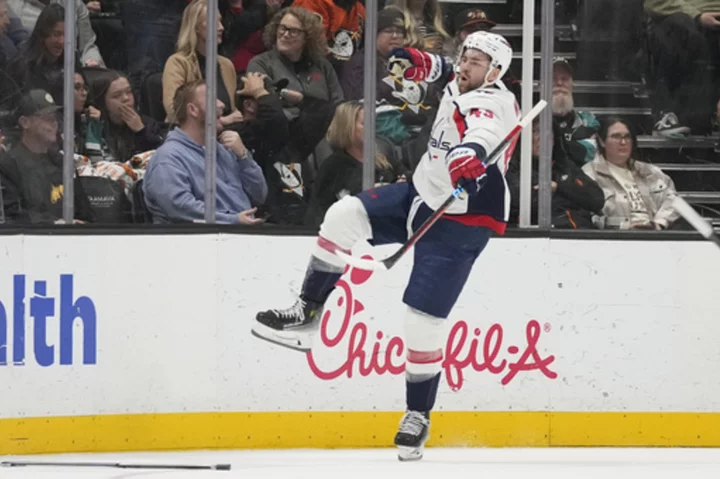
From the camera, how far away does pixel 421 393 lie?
576 cm

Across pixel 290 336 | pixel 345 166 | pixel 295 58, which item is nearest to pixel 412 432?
Result: pixel 290 336

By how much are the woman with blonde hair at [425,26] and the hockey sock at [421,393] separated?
4.67 feet

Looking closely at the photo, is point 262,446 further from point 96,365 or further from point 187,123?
point 187,123

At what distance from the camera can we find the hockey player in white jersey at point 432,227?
18.1ft

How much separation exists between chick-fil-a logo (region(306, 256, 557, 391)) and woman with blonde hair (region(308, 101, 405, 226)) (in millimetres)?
339

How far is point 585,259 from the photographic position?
6.37 m

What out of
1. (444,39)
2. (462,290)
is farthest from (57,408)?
(444,39)

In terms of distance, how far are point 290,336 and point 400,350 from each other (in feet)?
2.41

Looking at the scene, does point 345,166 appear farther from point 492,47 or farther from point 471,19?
point 492,47

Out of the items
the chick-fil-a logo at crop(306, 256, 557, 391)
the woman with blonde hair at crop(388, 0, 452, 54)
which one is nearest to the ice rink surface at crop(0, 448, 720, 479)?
the chick-fil-a logo at crop(306, 256, 557, 391)

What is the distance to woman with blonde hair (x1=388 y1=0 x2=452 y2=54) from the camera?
634cm

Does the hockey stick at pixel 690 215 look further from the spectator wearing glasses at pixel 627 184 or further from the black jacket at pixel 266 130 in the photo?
the black jacket at pixel 266 130

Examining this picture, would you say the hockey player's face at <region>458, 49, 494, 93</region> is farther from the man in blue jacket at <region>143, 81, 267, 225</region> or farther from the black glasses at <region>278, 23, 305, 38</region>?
the man in blue jacket at <region>143, 81, 267, 225</region>

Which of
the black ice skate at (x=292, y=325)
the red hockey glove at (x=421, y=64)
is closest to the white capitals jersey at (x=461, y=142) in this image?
the red hockey glove at (x=421, y=64)
